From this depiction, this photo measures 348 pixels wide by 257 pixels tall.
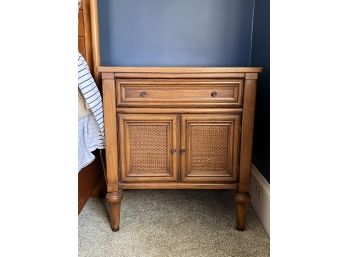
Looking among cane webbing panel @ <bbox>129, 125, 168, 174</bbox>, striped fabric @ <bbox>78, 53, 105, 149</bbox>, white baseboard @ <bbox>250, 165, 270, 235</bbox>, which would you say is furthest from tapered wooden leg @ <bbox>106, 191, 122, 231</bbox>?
white baseboard @ <bbox>250, 165, 270, 235</bbox>

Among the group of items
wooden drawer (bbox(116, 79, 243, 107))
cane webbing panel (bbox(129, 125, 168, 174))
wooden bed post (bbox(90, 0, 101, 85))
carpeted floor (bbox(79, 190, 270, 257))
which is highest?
wooden bed post (bbox(90, 0, 101, 85))

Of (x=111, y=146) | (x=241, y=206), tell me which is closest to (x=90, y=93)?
(x=111, y=146)

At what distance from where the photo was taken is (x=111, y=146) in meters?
1.29

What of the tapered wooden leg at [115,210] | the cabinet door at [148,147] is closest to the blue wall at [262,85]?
the cabinet door at [148,147]

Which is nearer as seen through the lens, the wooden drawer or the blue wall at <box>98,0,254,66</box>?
the wooden drawer

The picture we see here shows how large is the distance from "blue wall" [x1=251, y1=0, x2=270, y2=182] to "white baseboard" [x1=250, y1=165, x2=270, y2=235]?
3cm

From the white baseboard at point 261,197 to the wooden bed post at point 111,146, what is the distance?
2.31ft

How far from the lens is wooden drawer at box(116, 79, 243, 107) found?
126cm

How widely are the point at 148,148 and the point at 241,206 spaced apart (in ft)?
1.71

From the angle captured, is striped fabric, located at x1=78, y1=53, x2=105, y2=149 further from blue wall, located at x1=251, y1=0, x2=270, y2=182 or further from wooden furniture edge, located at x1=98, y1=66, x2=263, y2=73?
blue wall, located at x1=251, y1=0, x2=270, y2=182

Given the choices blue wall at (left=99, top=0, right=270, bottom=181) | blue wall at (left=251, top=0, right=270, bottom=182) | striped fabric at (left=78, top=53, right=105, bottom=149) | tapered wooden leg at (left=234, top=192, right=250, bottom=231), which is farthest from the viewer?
blue wall at (left=99, top=0, right=270, bottom=181)

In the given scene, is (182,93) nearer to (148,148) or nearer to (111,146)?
(148,148)

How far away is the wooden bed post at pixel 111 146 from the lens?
124 centimetres
